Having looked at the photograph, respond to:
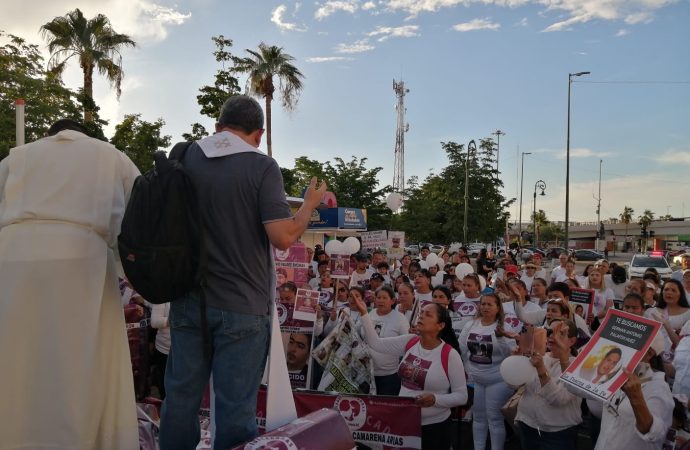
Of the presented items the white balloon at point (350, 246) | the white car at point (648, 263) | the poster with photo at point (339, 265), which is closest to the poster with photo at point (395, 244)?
the white balloon at point (350, 246)

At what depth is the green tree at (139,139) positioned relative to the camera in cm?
2242

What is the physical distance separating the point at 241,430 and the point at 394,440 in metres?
2.82

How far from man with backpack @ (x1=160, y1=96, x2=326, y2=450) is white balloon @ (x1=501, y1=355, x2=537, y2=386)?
8.69 ft

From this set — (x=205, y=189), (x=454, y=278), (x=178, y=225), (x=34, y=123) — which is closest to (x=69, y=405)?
(x=178, y=225)

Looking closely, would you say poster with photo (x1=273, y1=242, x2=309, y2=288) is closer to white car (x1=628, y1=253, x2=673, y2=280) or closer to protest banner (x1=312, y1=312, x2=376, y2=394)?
protest banner (x1=312, y1=312, x2=376, y2=394)

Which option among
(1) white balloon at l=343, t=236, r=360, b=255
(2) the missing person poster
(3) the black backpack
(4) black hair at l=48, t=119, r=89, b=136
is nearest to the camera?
(3) the black backpack

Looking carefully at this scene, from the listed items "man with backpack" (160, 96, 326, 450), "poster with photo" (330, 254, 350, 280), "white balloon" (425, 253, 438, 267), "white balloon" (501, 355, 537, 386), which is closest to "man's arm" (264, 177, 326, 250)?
"man with backpack" (160, 96, 326, 450)

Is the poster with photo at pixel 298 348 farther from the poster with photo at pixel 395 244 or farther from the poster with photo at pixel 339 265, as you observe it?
the poster with photo at pixel 395 244

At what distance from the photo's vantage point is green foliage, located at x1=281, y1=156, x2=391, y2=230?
1561 inches

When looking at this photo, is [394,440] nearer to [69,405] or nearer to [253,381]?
[253,381]

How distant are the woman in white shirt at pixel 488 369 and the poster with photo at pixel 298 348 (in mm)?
1809

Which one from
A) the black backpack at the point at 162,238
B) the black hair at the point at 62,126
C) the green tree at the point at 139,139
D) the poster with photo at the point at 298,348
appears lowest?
the poster with photo at the point at 298,348

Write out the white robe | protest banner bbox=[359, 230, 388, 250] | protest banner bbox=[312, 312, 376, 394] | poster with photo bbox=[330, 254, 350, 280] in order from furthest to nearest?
protest banner bbox=[359, 230, 388, 250] → poster with photo bbox=[330, 254, 350, 280] → protest banner bbox=[312, 312, 376, 394] → the white robe

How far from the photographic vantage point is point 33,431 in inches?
93.7
